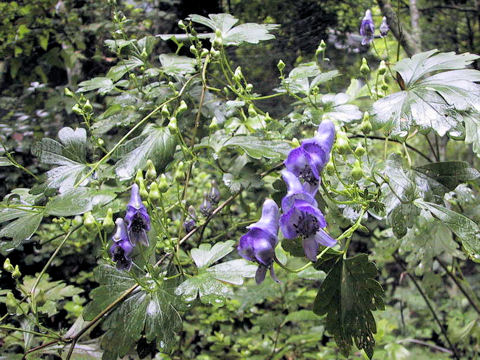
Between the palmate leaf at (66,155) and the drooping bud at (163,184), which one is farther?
the palmate leaf at (66,155)

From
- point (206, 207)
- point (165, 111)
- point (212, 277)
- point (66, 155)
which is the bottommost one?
point (206, 207)

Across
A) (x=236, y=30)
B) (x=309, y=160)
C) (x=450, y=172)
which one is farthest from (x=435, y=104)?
(x=236, y=30)

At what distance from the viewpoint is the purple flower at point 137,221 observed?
62 cm

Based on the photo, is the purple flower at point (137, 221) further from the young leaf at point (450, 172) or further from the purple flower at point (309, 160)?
the young leaf at point (450, 172)

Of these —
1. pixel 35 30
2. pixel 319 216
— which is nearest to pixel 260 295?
pixel 319 216

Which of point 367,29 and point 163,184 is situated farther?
point 367,29

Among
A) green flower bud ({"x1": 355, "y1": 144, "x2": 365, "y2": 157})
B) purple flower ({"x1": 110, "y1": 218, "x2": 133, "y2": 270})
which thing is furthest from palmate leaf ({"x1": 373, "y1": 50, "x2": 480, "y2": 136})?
purple flower ({"x1": 110, "y1": 218, "x2": 133, "y2": 270})

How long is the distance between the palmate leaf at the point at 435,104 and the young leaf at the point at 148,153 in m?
0.39

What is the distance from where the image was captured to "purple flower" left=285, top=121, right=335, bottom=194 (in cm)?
53

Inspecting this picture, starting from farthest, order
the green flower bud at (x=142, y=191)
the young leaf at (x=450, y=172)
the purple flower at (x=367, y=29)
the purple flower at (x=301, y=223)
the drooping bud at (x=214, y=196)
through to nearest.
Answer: the purple flower at (x=367, y=29) < the drooping bud at (x=214, y=196) < the young leaf at (x=450, y=172) < the green flower bud at (x=142, y=191) < the purple flower at (x=301, y=223)

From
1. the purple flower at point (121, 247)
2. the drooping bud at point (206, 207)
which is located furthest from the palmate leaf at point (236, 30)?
the purple flower at point (121, 247)

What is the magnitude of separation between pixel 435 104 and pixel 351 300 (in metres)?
0.37

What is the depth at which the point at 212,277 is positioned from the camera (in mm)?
683

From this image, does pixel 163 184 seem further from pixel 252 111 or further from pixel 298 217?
pixel 252 111
